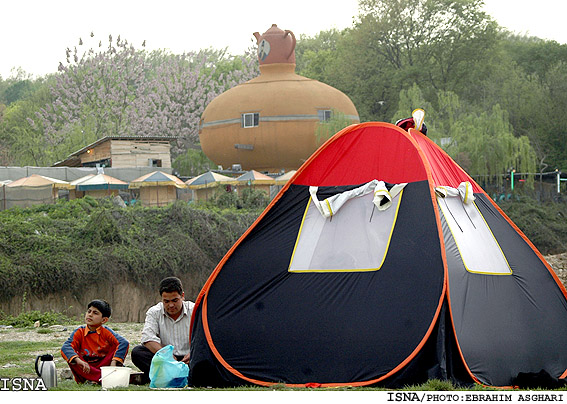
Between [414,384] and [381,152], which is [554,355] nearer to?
[414,384]

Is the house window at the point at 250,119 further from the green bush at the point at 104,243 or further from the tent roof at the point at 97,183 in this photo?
the green bush at the point at 104,243

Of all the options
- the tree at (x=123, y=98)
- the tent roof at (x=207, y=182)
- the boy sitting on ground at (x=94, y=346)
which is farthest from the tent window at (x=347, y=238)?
the tree at (x=123, y=98)

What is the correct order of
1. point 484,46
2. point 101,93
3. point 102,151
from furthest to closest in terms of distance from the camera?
point 101,93, point 484,46, point 102,151

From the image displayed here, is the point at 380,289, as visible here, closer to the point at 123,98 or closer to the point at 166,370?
the point at 166,370

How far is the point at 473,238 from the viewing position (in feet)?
23.8

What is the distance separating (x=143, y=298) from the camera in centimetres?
1727

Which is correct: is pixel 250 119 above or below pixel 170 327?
above

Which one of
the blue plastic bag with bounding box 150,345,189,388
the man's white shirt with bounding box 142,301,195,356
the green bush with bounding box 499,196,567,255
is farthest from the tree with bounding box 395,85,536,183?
the blue plastic bag with bounding box 150,345,189,388

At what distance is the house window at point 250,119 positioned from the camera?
110 ft

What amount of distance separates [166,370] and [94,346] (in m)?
0.71

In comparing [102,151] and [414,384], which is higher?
[102,151]

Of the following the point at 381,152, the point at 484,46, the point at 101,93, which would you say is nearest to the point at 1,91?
the point at 101,93

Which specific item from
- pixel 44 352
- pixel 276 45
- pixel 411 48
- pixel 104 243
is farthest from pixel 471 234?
pixel 411 48

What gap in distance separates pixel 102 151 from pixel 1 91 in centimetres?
4525
